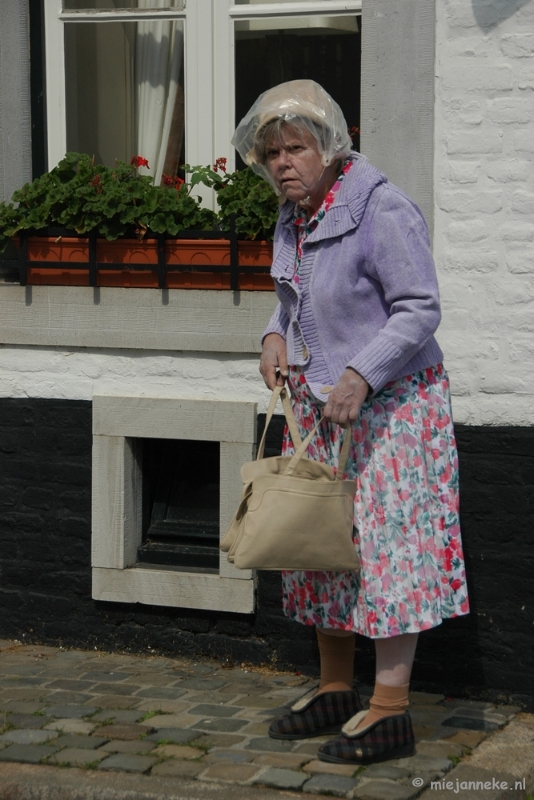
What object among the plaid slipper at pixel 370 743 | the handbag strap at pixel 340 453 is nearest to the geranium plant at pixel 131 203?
the handbag strap at pixel 340 453

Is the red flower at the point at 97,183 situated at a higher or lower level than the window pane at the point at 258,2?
lower

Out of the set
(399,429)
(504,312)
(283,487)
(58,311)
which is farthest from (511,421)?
(58,311)

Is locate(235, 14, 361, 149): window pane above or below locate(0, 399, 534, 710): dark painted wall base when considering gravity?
above

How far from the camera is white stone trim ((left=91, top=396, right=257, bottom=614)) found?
15.7 ft

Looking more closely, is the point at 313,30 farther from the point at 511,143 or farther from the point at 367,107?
the point at 511,143

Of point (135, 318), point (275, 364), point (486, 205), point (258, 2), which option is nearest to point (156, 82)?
point (258, 2)

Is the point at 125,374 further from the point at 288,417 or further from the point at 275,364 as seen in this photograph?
the point at 288,417

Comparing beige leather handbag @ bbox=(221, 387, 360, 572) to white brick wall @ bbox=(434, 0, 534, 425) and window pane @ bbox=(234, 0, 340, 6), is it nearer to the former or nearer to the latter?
white brick wall @ bbox=(434, 0, 534, 425)

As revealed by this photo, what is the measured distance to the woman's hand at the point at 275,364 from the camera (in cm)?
378

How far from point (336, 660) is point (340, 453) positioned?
75 centimetres

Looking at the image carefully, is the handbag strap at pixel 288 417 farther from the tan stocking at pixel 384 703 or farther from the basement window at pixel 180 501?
the basement window at pixel 180 501

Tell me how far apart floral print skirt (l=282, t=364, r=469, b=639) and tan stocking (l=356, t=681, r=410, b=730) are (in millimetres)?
210

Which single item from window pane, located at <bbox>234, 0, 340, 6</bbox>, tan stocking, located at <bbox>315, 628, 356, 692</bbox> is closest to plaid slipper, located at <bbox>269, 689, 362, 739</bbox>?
tan stocking, located at <bbox>315, 628, 356, 692</bbox>

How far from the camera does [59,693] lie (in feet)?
14.6
